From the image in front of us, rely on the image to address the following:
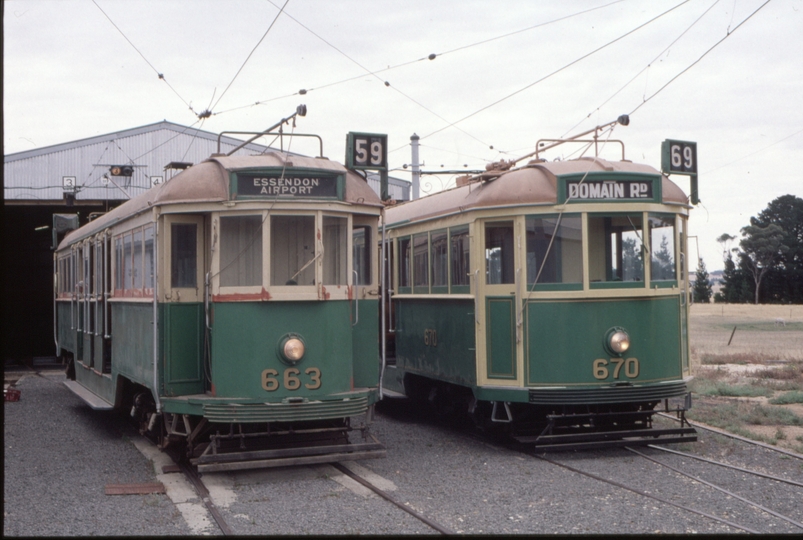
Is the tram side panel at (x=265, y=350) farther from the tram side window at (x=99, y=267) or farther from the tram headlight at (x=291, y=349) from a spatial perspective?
the tram side window at (x=99, y=267)

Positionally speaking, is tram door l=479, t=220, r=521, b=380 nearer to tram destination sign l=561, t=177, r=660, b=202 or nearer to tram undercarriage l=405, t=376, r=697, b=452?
tram undercarriage l=405, t=376, r=697, b=452

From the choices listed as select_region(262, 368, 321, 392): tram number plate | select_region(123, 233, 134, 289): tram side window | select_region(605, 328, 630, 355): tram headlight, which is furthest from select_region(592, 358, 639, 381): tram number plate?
select_region(123, 233, 134, 289): tram side window

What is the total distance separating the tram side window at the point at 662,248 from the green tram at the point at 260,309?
288 cm

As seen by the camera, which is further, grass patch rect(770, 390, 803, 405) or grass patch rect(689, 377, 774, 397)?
grass patch rect(689, 377, 774, 397)

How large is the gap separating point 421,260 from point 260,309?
11.8ft

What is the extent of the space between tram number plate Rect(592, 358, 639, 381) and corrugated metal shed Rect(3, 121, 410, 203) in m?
14.4

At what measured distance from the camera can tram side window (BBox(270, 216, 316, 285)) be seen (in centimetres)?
812

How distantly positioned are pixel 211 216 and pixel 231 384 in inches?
59.4

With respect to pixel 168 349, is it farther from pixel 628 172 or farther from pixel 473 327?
pixel 628 172

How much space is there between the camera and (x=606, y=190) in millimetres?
9211

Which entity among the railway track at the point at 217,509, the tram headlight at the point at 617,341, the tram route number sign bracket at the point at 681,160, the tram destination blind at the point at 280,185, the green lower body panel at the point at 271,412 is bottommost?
the railway track at the point at 217,509

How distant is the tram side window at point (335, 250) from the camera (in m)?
8.30

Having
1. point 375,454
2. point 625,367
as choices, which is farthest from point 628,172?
point 375,454

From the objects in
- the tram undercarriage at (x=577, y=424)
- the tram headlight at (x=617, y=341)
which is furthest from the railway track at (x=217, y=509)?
the tram headlight at (x=617, y=341)
